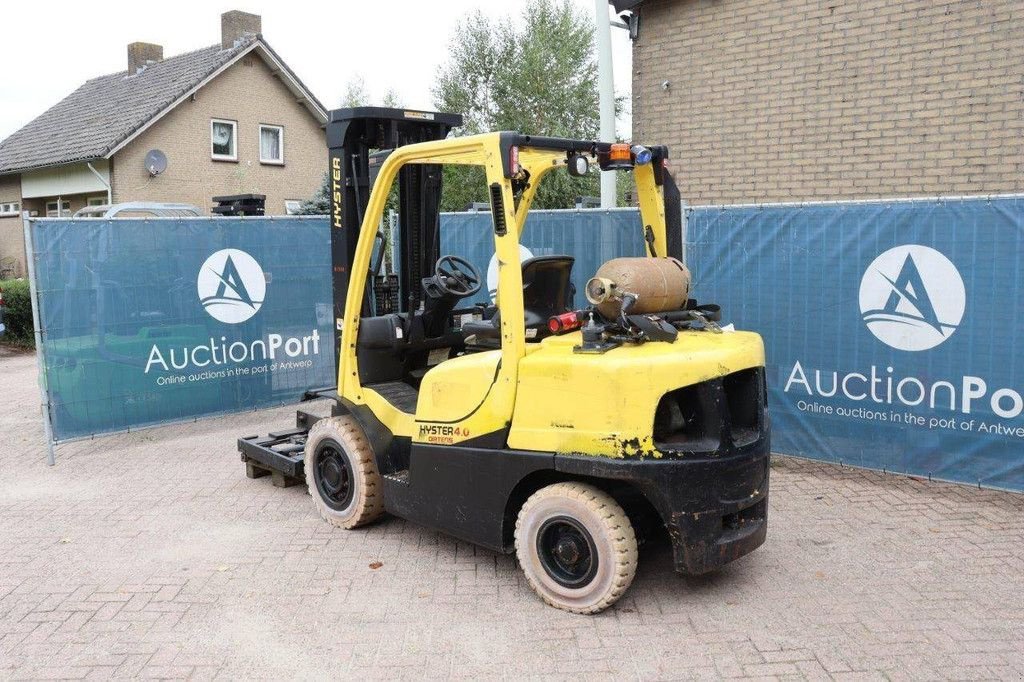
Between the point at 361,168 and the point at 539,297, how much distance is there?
1.77m

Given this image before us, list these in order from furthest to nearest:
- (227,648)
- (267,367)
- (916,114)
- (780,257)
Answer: (267,367)
(916,114)
(780,257)
(227,648)

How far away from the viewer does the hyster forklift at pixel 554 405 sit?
14.3 ft

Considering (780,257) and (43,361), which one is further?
(43,361)

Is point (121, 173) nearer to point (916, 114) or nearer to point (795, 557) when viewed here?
point (916, 114)

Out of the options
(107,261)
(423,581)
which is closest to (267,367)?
(107,261)

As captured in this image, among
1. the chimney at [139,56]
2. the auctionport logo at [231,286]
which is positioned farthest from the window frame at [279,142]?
the auctionport logo at [231,286]

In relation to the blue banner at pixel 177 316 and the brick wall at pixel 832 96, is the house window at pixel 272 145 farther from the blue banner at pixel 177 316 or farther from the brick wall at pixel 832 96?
the brick wall at pixel 832 96

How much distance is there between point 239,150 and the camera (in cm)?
2777

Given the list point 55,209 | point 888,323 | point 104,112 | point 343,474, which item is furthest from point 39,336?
point 55,209

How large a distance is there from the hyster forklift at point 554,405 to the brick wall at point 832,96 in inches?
172

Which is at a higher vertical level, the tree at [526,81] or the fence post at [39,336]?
the tree at [526,81]

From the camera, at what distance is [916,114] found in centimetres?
844

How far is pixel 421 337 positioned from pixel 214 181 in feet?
77.6

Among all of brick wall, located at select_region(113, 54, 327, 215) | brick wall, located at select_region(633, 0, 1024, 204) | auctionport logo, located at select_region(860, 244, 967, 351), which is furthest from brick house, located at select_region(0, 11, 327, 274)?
auctionport logo, located at select_region(860, 244, 967, 351)
